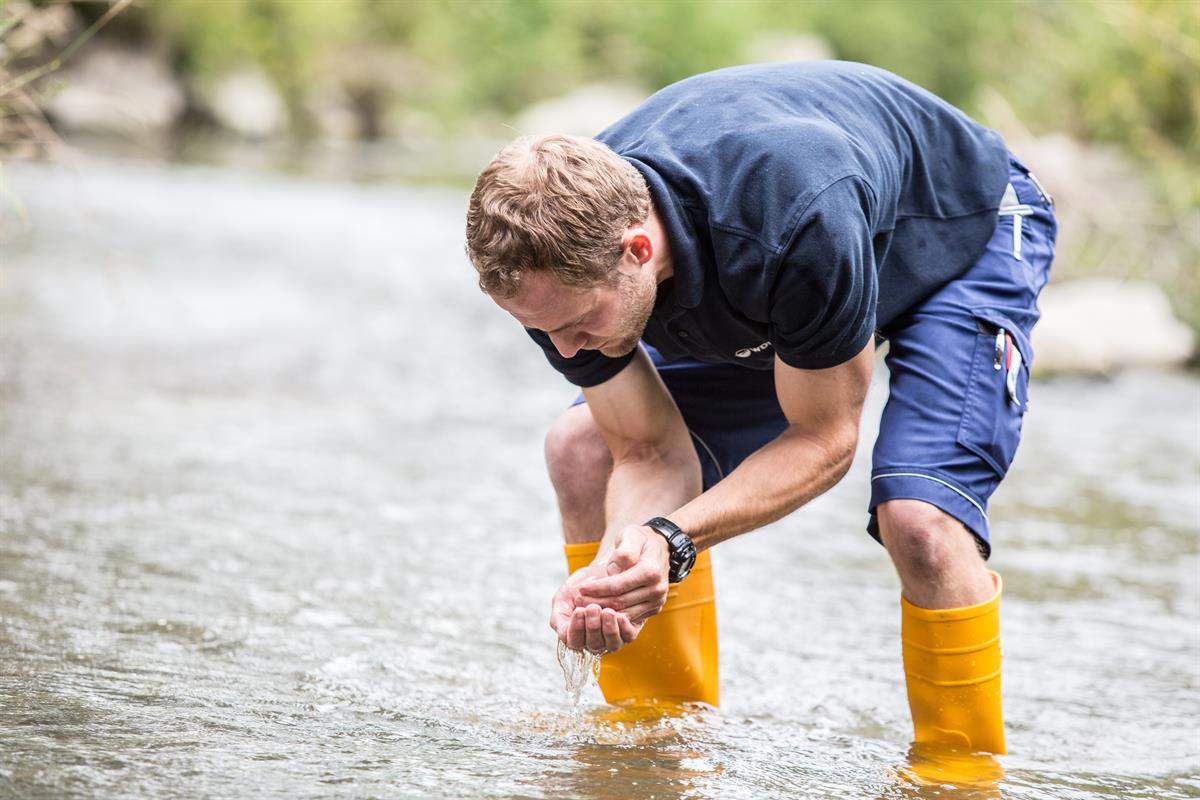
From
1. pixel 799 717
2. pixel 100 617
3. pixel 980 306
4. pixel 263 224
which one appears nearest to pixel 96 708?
pixel 100 617

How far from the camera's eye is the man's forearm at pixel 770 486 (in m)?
2.67

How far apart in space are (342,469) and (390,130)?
33.2 metres

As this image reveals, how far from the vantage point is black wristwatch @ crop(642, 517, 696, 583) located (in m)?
2.58

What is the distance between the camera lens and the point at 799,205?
2.42m

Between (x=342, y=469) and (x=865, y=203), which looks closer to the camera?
(x=865, y=203)

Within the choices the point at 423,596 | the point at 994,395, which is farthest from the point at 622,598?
the point at 423,596

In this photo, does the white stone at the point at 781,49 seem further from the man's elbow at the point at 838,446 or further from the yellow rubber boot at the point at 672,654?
the man's elbow at the point at 838,446

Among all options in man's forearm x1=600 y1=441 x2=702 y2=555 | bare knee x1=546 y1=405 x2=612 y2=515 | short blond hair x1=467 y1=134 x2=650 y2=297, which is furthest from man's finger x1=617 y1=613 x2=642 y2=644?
bare knee x1=546 y1=405 x2=612 y2=515

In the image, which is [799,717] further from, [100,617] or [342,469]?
[342,469]

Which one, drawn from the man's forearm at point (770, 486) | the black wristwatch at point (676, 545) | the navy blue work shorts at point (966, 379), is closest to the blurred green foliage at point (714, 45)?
the navy blue work shorts at point (966, 379)

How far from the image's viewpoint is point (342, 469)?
5570mm

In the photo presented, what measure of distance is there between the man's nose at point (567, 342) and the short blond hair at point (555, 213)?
0.15 metres

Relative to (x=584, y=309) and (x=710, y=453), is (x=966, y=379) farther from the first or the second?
(x=584, y=309)

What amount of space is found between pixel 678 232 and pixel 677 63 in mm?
45914
